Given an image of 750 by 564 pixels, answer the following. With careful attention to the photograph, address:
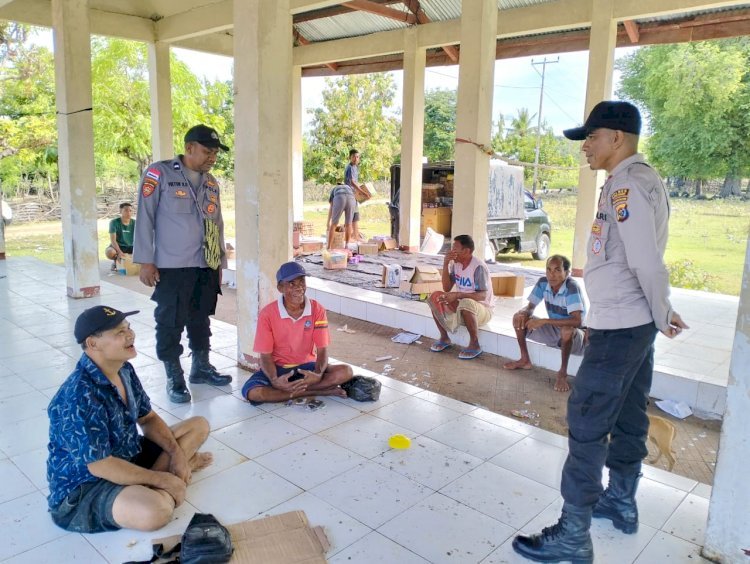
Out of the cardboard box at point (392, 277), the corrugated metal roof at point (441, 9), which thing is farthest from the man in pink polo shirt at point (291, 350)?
the corrugated metal roof at point (441, 9)

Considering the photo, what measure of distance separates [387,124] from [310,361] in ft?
71.0

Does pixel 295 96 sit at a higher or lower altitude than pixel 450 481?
higher

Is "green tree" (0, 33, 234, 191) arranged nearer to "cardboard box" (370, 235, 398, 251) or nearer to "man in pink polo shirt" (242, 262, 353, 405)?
"cardboard box" (370, 235, 398, 251)

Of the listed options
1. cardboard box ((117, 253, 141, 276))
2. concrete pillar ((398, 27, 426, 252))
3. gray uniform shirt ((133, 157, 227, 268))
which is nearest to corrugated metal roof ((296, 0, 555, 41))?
concrete pillar ((398, 27, 426, 252))

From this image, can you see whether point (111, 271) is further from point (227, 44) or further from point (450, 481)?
point (450, 481)

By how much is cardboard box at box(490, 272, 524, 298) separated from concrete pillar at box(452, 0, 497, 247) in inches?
33.0

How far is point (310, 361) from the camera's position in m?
4.04

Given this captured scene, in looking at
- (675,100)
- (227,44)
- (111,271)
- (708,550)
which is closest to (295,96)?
(227,44)

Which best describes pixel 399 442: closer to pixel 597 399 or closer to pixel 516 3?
pixel 597 399

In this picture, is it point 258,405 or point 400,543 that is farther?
point 258,405

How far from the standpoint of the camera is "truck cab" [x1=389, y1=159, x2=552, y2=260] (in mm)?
11422

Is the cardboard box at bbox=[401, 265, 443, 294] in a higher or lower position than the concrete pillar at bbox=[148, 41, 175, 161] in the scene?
lower

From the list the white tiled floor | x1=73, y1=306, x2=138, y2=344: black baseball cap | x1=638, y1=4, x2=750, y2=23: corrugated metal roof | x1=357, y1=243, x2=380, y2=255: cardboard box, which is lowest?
the white tiled floor

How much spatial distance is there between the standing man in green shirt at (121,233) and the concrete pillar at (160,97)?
129 centimetres
